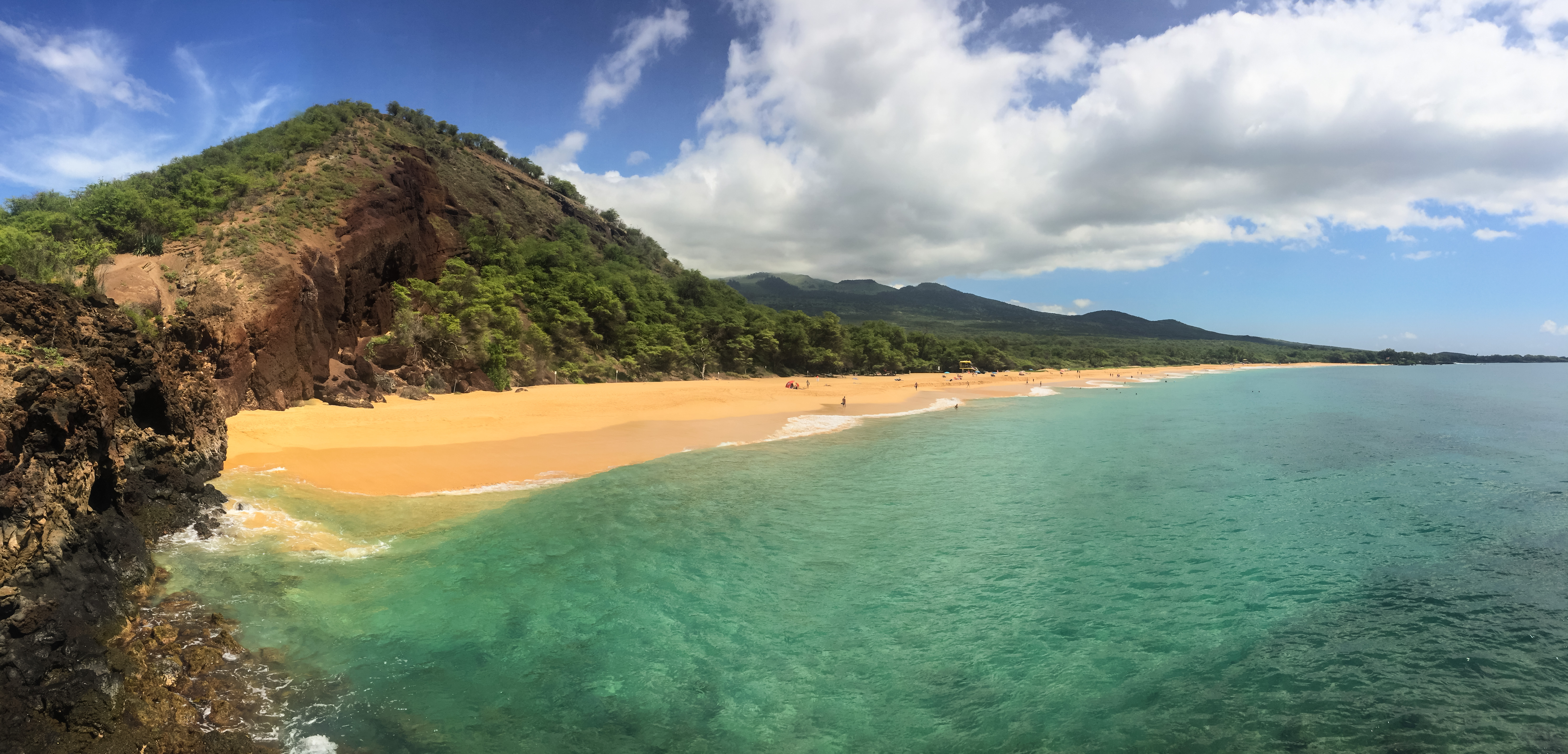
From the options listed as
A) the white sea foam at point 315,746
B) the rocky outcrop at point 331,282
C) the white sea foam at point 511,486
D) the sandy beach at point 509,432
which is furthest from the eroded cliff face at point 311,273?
the white sea foam at point 315,746

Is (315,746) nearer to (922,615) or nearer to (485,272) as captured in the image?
(922,615)

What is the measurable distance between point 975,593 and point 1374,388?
3018 inches

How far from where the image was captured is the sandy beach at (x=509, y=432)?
581 inches

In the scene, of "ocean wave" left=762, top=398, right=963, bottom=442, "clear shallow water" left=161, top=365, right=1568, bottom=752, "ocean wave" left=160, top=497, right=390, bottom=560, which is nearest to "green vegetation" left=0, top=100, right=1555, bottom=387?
"ocean wave" left=160, top=497, right=390, bottom=560

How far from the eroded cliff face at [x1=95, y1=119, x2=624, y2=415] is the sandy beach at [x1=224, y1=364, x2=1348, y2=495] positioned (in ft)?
4.84

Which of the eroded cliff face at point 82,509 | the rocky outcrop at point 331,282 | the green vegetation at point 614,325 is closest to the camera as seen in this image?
the eroded cliff face at point 82,509

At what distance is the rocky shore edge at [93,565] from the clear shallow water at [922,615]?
1.89 ft

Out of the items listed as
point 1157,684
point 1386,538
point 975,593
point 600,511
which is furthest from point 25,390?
point 1386,538

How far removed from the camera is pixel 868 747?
5.70 m

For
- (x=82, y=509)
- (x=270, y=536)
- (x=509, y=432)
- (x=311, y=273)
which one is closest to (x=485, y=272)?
(x=311, y=273)

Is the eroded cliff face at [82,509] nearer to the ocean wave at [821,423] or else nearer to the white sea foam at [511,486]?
the white sea foam at [511,486]

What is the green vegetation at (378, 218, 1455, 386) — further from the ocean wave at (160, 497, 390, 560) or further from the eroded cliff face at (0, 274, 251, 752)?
the ocean wave at (160, 497, 390, 560)

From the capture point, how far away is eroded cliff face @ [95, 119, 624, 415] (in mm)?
18094

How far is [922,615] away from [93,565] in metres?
9.99
